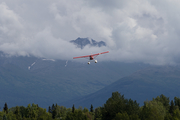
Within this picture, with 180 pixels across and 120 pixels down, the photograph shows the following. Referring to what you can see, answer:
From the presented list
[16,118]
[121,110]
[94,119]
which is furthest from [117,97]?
[16,118]

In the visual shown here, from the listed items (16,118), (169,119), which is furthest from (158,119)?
(16,118)

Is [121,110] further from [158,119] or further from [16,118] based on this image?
[16,118]

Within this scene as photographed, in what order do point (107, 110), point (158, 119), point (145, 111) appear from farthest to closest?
point (107, 110) → point (145, 111) → point (158, 119)

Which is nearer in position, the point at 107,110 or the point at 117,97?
the point at 107,110

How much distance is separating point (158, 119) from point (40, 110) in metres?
81.4

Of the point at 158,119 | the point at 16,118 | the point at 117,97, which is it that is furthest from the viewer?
the point at 117,97

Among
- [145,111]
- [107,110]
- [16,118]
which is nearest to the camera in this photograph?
[145,111]

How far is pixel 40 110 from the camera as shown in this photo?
6531 inches

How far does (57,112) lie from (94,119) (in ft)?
88.9

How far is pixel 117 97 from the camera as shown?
534ft

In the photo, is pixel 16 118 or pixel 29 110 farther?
pixel 29 110

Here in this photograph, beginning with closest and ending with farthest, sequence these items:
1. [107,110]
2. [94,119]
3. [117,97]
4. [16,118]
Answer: [107,110], [16,118], [117,97], [94,119]

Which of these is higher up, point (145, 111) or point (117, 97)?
point (117, 97)

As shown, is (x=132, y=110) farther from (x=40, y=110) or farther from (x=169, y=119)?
(x=40, y=110)
